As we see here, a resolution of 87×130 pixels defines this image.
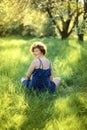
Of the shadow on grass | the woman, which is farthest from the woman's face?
the shadow on grass

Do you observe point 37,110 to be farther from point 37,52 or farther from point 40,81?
point 37,52

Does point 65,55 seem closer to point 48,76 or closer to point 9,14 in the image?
point 48,76

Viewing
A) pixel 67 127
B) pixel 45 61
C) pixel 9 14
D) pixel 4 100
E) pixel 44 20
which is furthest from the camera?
pixel 44 20

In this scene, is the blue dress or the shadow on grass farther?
the blue dress

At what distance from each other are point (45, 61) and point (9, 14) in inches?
618

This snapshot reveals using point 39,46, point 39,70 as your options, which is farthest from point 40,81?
point 39,46

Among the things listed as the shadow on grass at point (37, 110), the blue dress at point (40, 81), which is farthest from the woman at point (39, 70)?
the shadow on grass at point (37, 110)

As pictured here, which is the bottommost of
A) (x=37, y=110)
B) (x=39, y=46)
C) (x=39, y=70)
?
(x=37, y=110)

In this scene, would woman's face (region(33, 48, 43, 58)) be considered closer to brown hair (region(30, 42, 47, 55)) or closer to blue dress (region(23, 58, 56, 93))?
brown hair (region(30, 42, 47, 55))

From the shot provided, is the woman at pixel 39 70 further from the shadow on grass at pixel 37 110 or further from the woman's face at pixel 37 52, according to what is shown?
the shadow on grass at pixel 37 110

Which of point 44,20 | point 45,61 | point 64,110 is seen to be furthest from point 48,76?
point 44,20

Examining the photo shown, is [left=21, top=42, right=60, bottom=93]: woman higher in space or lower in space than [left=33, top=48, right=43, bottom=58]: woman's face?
lower

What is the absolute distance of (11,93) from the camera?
7051 mm

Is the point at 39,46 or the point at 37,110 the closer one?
the point at 37,110
